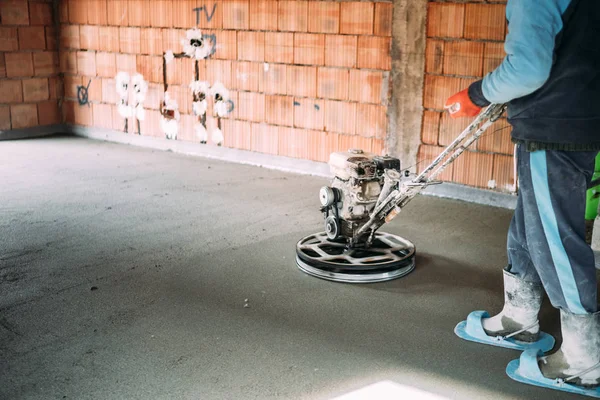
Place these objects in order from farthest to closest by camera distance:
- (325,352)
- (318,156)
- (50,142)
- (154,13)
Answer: (50,142) → (154,13) → (318,156) → (325,352)

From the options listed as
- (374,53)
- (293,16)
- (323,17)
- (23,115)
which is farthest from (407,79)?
(23,115)

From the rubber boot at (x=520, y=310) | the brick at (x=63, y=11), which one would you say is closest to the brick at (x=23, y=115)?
the brick at (x=63, y=11)

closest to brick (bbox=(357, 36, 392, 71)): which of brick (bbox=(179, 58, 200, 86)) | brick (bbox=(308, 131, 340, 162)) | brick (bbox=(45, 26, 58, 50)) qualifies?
brick (bbox=(308, 131, 340, 162))

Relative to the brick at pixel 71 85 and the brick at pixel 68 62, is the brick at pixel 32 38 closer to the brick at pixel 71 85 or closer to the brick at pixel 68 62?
the brick at pixel 68 62

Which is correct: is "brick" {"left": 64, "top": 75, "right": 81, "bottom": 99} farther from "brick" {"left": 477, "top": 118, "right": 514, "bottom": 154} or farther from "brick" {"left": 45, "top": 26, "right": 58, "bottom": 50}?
"brick" {"left": 477, "top": 118, "right": 514, "bottom": 154}

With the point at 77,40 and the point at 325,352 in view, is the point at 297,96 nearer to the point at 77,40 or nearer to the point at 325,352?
the point at 77,40

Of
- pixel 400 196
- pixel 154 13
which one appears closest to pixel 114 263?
pixel 400 196

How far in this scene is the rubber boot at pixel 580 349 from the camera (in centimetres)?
255

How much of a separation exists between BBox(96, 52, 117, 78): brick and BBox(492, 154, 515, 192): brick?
4.70 metres

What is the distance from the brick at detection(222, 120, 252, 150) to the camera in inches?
270

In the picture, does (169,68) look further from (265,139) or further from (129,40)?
(265,139)

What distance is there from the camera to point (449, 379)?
2639 millimetres

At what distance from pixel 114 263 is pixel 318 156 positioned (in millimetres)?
2887

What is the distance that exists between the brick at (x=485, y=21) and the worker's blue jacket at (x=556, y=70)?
2672 millimetres
